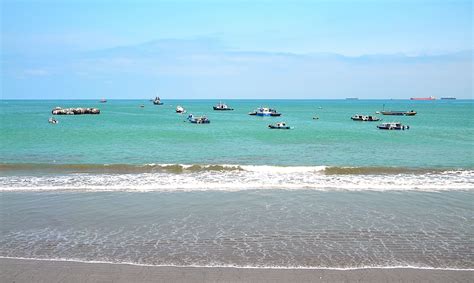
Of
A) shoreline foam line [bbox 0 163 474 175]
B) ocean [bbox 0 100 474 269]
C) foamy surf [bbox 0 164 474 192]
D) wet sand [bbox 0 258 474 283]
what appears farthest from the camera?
shoreline foam line [bbox 0 163 474 175]

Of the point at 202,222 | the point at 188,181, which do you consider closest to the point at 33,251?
the point at 202,222

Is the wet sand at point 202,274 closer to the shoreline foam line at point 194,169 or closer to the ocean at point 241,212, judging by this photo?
the ocean at point 241,212

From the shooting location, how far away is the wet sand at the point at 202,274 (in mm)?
8797

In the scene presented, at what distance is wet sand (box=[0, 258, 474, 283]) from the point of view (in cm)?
880

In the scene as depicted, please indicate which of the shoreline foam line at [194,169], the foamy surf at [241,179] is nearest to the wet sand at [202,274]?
the foamy surf at [241,179]

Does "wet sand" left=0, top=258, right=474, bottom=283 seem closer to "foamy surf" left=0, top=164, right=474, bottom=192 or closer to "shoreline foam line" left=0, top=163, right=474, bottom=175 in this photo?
"foamy surf" left=0, top=164, right=474, bottom=192

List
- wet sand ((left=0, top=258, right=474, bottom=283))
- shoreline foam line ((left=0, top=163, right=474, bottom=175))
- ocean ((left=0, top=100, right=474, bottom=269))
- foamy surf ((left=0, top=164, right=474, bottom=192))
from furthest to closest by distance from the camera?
1. shoreline foam line ((left=0, top=163, right=474, bottom=175))
2. foamy surf ((left=0, top=164, right=474, bottom=192))
3. ocean ((left=0, top=100, right=474, bottom=269))
4. wet sand ((left=0, top=258, right=474, bottom=283))

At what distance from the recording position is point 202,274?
905cm

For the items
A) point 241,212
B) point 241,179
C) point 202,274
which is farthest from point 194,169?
point 202,274

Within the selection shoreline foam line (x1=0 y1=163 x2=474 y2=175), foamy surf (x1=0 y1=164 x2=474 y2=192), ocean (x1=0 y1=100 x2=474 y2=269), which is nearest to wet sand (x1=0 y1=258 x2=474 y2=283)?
ocean (x1=0 y1=100 x2=474 y2=269)

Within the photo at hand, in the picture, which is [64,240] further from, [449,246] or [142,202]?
[449,246]

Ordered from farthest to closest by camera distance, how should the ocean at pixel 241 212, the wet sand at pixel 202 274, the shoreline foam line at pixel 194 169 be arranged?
the shoreline foam line at pixel 194 169 → the ocean at pixel 241 212 → the wet sand at pixel 202 274

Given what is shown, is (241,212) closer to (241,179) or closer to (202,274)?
(202,274)

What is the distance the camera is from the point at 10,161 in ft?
94.2
